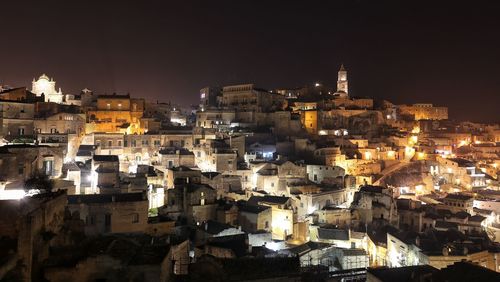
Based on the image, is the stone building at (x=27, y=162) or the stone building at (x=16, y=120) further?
the stone building at (x=16, y=120)

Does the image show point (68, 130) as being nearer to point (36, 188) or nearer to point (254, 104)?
point (36, 188)

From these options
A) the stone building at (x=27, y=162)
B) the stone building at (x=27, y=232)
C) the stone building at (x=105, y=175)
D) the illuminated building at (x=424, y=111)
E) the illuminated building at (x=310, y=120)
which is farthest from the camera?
the illuminated building at (x=424, y=111)

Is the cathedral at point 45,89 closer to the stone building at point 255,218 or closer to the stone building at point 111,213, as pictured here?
the stone building at point 111,213

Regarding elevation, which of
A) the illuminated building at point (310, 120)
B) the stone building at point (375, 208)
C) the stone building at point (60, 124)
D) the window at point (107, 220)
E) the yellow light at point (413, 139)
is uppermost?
the illuminated building at point (310, 120)

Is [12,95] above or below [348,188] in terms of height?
above

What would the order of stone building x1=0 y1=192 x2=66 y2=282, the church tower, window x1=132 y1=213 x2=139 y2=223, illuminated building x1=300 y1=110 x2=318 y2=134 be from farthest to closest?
the church tower, illuminated building x1=300 y1=110 x2=318 y2=134, window x1=132 y1=213 x2=139 y2=223, stone building x1=0 y1=192 x2=66 y2=282

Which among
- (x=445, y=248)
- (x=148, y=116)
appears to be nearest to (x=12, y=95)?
(x=148, y=116)

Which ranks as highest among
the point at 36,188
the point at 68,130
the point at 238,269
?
the point at 68,130

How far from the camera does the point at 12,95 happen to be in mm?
35812

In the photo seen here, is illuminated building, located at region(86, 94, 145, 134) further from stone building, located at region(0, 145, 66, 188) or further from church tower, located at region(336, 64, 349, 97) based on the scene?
church tower, located at region(336, 64, 349, 97)

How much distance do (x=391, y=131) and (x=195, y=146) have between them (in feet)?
97.6

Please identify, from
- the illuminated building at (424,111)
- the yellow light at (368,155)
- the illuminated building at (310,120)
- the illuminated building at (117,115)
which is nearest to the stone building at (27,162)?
the illuminated building at (117,115)

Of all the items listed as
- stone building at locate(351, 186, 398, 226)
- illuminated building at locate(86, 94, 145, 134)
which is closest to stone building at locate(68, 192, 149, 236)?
stone building at locate(351, 186, 398, 226)

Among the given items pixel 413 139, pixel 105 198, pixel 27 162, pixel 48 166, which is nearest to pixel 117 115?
pixel 48 166
